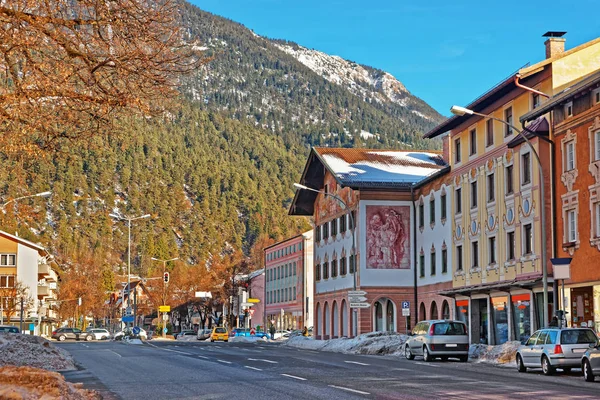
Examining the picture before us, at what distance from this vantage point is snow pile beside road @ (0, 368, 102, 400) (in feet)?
43.0

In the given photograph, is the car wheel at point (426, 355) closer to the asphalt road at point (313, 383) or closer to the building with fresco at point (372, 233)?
the asphalt road at point (313, 383)

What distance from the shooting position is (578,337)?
92.0 feet

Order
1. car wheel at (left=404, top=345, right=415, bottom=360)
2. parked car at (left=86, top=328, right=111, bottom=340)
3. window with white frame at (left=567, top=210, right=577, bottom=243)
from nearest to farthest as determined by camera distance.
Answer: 1. window with white frame at (left=567, top=210, right=577, bottom=243)
2. car wheel at (left=404, top=345, right=415, bottom=360)
3. parked car at (left=86, top=328, right=111, bottom=340)

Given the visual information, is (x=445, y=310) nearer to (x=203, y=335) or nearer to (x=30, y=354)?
(x=30, y=354)

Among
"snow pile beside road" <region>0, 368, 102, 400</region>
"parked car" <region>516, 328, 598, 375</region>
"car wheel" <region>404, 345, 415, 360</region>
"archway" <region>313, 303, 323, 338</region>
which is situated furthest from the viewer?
"archway" <region>313, 303, 323, 338</region>

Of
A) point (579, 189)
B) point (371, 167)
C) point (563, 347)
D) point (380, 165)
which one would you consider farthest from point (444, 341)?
point (380, 165)

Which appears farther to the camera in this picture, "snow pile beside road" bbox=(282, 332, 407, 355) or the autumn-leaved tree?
"snow pile beside road" bbox=(282, 332, 407, 355)

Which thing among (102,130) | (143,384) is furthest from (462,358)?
(102,130)

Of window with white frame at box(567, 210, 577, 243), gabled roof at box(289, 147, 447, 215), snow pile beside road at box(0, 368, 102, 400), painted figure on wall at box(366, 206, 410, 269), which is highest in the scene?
gabled roof at box(289, 147, 447, 215)

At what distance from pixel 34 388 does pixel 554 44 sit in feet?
118

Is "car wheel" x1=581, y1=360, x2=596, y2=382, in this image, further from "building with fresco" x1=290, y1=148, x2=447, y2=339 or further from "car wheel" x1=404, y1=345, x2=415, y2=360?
"building with fresco" x1=290, y1=148, x2=447, y2=339

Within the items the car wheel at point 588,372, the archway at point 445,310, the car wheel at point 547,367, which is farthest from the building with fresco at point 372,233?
the car wheel at point 588,372

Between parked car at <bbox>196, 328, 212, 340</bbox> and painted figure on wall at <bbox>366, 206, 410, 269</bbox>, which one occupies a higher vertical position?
painted figure on wall at <bbox>366, 206, 410, 269</bbox>

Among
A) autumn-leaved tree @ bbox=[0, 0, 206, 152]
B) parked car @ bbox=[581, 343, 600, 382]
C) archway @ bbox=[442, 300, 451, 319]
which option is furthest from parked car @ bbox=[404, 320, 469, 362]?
autumn-leaved tree @ bbox=[0, 0, 206, 152]
